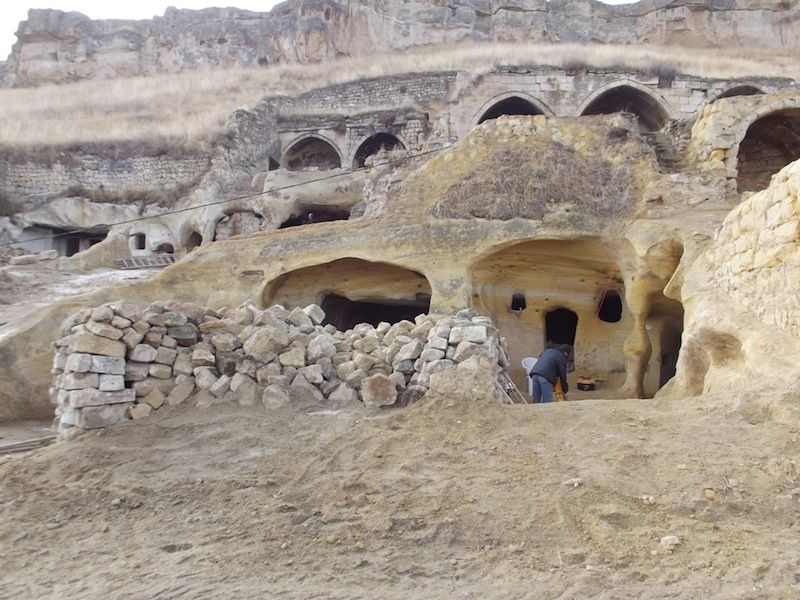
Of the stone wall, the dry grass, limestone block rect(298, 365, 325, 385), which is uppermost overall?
the dry grass

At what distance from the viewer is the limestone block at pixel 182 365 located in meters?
5.49

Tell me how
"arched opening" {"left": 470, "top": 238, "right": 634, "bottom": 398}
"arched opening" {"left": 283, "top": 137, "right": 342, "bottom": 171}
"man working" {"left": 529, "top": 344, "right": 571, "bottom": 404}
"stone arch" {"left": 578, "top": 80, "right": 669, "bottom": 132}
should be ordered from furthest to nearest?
"arched opening" {"left": 283, "top": 137, "right": 342, "bottom": 171}, "stone arch" {"left": 578, "top": 80, "right": 669, "bottom": 132}, "arched opening" {"left": 470, "top": 238, "right": 634, "bottom": 398}, "man working" {"left": 529, "top": 344, "right": 571, "bottom": 404}

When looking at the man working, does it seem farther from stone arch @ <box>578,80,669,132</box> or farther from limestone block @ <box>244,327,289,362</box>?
stone arch @ <box>578,80,669,132</box>

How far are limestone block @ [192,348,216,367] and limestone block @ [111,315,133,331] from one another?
0.66m

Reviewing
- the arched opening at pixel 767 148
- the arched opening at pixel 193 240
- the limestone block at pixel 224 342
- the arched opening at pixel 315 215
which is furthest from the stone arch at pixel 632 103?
the limestone block at pixel 224 342

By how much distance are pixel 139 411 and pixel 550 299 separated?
6.95m

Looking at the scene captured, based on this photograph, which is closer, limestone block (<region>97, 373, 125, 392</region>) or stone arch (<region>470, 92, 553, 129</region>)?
limestone block (<region>97, 373, 125, 392</region>)

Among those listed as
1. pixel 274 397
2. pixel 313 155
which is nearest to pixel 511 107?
pixel 313 155

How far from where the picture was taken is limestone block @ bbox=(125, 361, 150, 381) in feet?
17.4

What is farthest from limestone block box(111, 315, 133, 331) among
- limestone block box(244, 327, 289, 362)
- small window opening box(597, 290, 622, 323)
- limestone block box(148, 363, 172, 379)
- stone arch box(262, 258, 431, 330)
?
small window opening box(597, 290, 622, 323)

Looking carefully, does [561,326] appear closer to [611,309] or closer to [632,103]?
[611,309]

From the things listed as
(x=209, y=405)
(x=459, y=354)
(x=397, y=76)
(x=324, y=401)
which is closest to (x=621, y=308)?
(x=459, y=354)

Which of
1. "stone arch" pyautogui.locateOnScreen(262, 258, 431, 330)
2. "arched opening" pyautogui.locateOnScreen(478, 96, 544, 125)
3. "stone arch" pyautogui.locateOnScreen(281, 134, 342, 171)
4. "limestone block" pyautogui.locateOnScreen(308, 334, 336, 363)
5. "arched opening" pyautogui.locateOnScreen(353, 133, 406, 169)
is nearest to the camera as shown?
"limestone block" pyautogui.locateOnScreen(308, 334, 336, 363)

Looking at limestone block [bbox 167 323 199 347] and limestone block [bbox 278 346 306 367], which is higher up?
limestone block [bbox 167 323 199 347]
